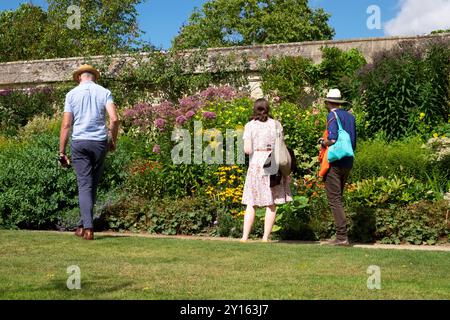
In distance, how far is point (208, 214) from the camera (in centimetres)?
942

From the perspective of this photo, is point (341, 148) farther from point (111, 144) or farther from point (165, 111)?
point (165, 111)

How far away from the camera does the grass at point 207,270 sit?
4723 millimetres


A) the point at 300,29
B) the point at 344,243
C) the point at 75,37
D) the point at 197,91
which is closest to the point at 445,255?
the point at 344,243

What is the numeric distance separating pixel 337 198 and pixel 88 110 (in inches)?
118

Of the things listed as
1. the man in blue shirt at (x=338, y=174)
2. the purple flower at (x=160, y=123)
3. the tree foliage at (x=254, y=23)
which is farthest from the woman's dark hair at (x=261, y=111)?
the tree foliage at (x=254, y=23)

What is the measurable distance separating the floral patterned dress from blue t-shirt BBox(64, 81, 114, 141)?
66.0 inches

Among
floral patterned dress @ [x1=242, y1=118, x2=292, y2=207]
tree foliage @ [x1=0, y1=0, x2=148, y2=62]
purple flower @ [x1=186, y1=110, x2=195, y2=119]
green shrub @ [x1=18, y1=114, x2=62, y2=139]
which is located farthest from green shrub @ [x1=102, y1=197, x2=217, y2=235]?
tree foliage @ [x1=0, y1=0, x2=148, y2=62]

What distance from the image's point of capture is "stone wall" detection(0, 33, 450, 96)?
1348 centimetres

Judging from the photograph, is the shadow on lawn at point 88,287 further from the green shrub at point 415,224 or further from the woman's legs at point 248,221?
the green shrub at point 415,224

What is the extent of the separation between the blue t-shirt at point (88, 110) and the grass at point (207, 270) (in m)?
1.20

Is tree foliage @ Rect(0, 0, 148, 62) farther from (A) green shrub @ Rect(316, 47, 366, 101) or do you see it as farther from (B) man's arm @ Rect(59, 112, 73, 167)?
(B) man's arm @ Rect(59, 112, 73, 167)

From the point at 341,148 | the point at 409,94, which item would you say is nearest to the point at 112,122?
the point at 341,148

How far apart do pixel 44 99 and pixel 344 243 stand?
1012cm

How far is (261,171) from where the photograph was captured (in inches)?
317
